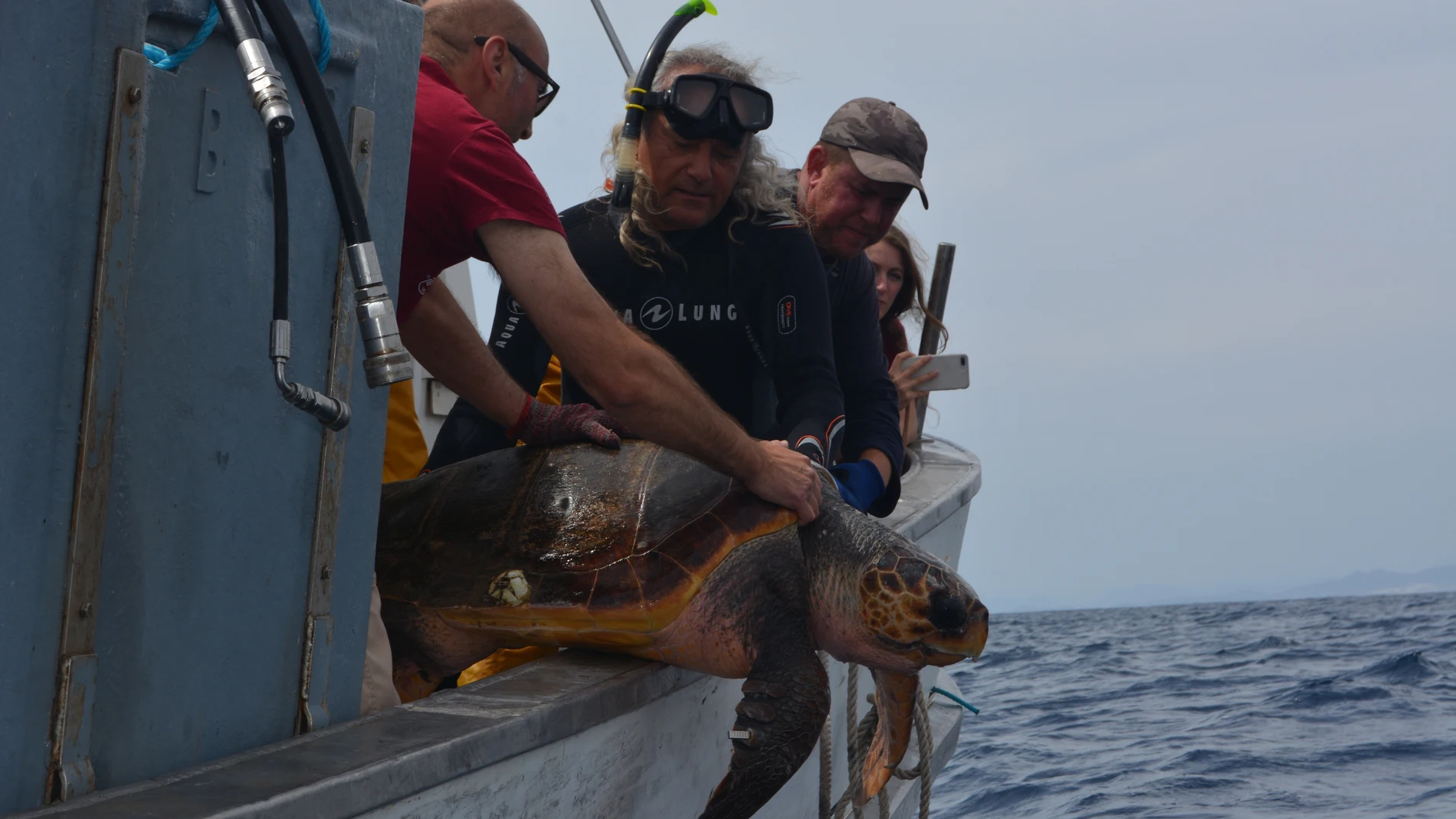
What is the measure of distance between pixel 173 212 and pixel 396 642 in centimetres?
119

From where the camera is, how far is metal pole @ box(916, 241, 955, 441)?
6059mm

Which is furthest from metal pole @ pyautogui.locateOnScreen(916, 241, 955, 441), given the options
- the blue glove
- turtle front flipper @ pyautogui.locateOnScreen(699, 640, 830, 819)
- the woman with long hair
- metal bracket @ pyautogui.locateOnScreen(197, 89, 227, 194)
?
metal bracket @ pyautogui.locateOnScreen(197, 89, 227, 194)

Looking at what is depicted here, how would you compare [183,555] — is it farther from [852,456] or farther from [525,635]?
[852,456]

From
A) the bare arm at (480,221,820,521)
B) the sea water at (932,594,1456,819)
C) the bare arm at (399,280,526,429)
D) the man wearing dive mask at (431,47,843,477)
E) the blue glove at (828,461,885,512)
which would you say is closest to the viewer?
the bare arm at (480,221,820,521)

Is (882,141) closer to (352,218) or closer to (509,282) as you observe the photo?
(509,282)

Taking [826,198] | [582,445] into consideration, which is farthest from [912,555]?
[826,198]

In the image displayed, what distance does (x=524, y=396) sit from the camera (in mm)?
2508

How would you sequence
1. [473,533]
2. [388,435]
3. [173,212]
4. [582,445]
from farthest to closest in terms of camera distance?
1. [388,435]
2. [582,445]
3. [473,533]
4. [173,212]

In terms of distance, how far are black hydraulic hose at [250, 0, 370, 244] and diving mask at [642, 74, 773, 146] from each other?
1414mm

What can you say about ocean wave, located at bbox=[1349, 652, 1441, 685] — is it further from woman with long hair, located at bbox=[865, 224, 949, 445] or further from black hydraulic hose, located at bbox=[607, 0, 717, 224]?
black hydraulic hose, located at bbox=[607, 0, 717, 224]

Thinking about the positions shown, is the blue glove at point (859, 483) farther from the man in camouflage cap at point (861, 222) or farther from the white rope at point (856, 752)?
the white rope at point (856, 752)

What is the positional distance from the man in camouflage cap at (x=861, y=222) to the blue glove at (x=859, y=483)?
0.06 metres

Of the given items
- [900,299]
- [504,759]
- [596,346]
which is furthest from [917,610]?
[900,299]

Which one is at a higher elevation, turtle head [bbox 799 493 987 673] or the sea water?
turtle head [bbox 799 493 987 673]
